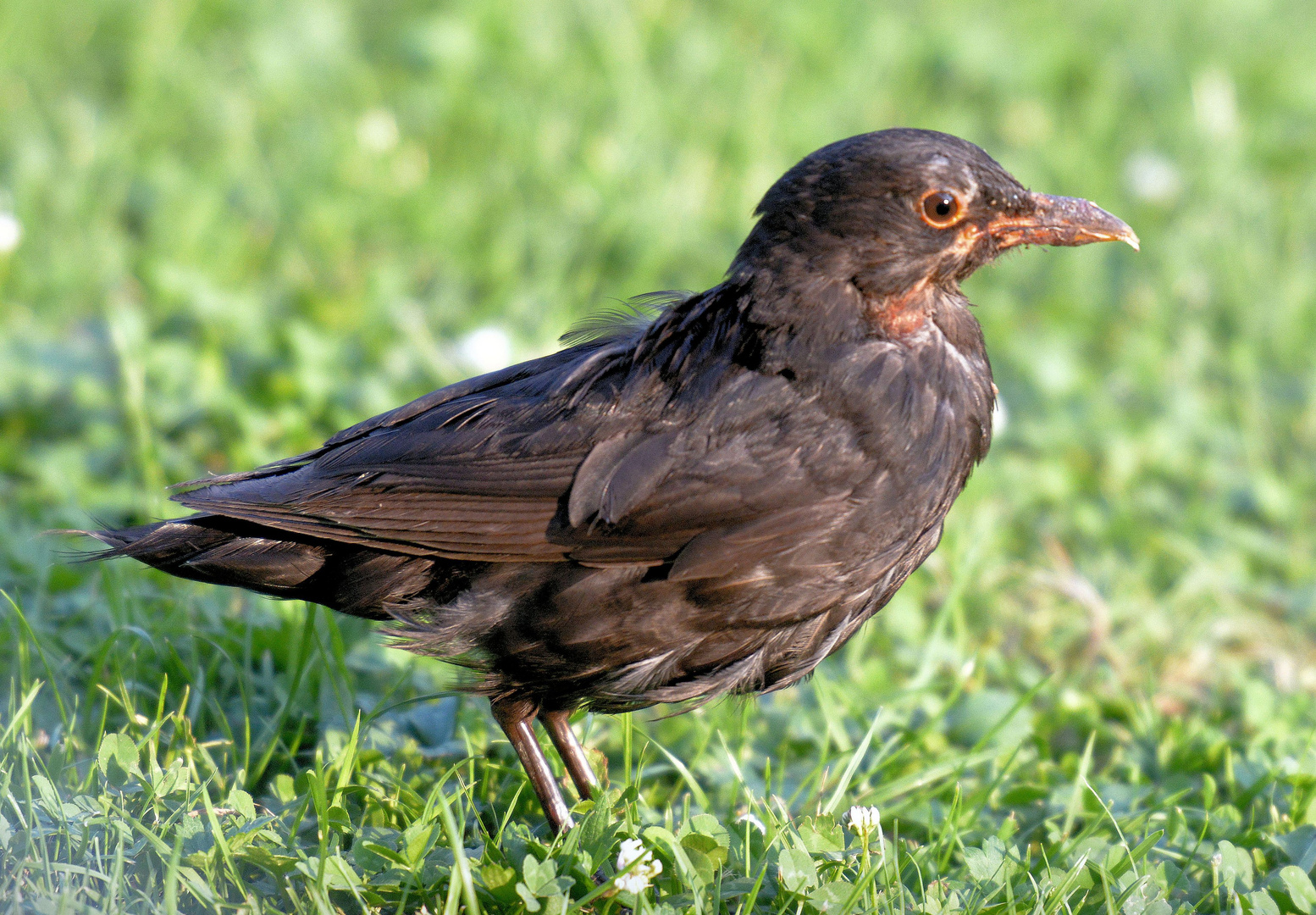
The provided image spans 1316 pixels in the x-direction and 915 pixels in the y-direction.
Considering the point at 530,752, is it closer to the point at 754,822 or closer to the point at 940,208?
the point at 754,822

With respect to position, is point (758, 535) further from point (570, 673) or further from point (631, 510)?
point (570, 673)

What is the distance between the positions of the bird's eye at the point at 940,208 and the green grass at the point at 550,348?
3.98ft

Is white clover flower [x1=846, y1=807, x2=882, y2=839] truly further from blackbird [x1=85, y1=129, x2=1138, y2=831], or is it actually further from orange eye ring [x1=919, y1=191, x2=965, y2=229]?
orange eye ring [x1=919, y1=191, x2=965, y2=229]

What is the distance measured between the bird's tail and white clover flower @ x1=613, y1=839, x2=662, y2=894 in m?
0.75

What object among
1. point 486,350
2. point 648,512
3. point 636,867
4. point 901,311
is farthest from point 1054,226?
point 486,350

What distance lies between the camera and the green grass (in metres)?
2.85

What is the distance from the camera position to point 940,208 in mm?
2953

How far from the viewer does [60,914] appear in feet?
7.98

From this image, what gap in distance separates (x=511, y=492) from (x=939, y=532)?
0.95m

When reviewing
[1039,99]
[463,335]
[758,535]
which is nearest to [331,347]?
[463,335]

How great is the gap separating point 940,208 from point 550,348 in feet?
8.31

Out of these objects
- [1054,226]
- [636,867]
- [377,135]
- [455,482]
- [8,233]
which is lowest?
[636,867]

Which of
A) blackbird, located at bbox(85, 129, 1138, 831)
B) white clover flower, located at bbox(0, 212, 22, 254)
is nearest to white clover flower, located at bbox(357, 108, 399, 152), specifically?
white clover flower, located at bbox(0, 212, 22, 254)

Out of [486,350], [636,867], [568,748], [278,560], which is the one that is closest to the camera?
[636,867]
